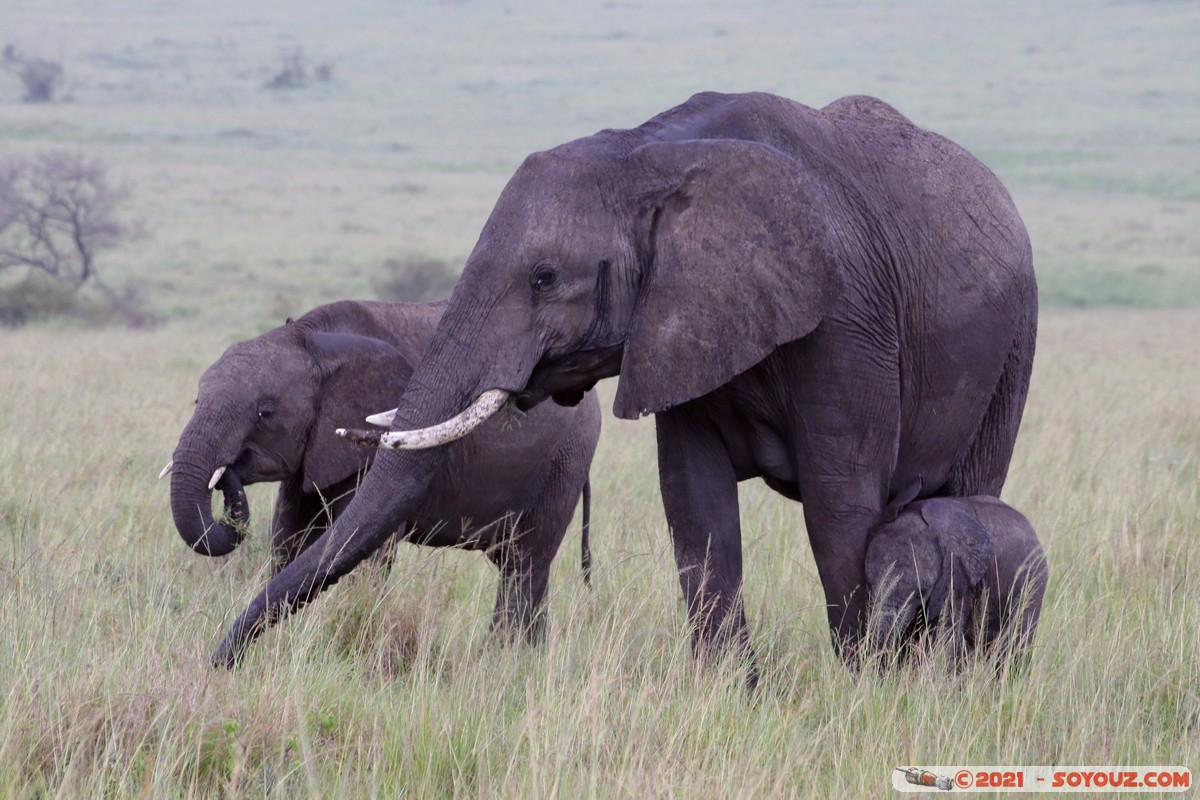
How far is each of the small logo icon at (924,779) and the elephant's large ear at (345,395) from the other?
2.94 meters

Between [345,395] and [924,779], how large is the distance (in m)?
3.18

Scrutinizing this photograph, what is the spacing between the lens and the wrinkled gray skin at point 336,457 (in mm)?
6145

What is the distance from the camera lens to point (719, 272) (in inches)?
169

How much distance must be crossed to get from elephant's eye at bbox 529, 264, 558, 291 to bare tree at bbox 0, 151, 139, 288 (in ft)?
74.4

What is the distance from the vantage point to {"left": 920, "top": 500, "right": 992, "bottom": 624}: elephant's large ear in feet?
15.7

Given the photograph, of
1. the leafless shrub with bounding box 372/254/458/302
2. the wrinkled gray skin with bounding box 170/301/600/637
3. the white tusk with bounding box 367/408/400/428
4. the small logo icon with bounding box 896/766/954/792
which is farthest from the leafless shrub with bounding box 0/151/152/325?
the small logo icon with bounding box 896/766/954/792

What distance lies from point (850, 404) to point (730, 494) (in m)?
0.55

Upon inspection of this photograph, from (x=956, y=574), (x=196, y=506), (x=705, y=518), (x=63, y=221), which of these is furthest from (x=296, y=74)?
(x=956, y=574)

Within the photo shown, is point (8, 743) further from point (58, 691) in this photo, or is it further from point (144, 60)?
point (144, 60)

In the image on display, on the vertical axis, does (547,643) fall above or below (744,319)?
below

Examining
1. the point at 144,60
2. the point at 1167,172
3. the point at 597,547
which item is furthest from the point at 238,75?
the point at 597,547

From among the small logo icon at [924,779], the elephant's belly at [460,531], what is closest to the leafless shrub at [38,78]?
the elephant's belly at [460,531]

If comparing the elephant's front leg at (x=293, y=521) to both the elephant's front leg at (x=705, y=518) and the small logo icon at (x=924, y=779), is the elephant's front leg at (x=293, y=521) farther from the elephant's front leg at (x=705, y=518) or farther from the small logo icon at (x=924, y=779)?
the small logo icon at (x=924, y=779)

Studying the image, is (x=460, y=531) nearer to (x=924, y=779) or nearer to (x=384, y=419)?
(x=384, y=419)
